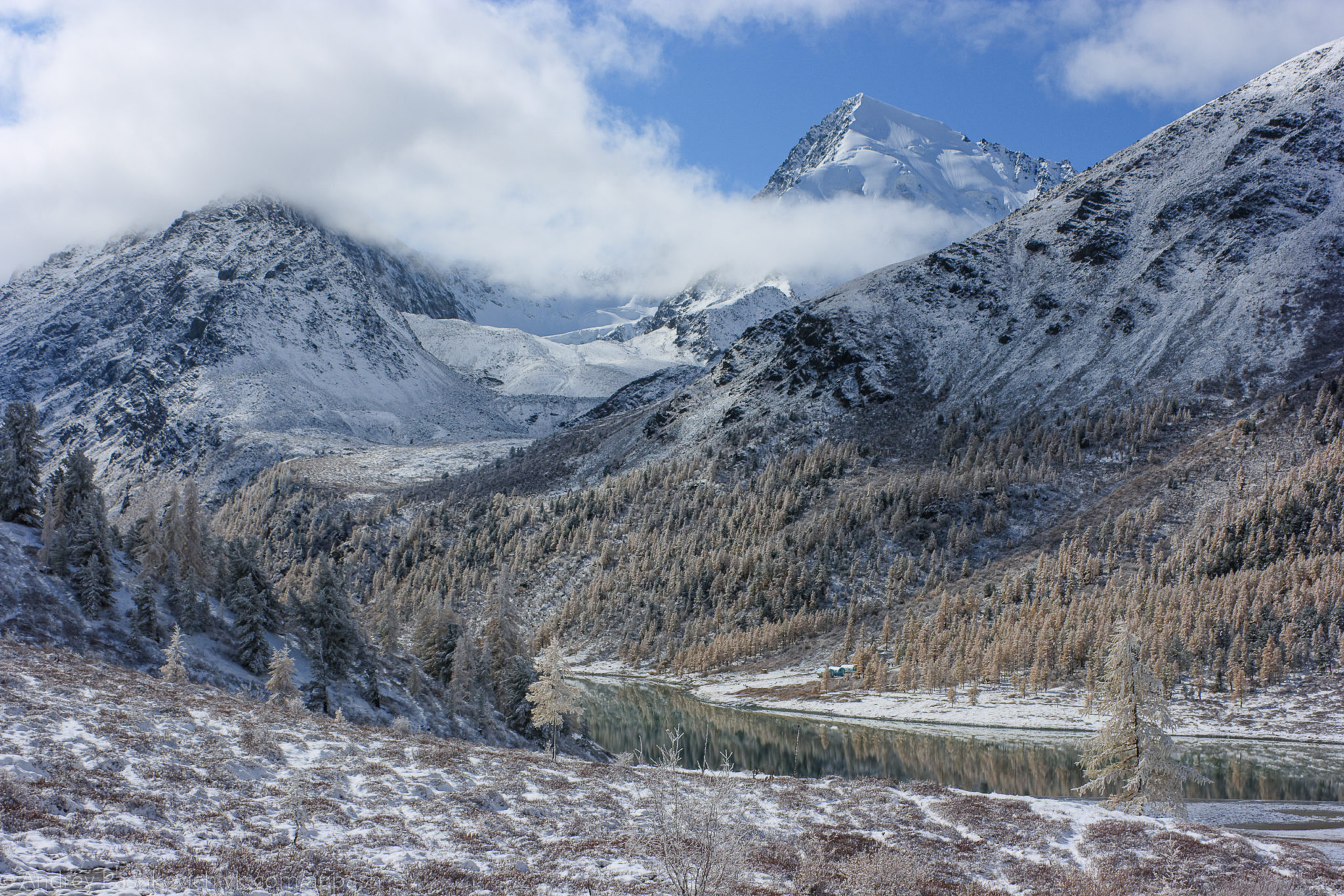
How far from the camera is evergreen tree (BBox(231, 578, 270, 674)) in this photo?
143 feet

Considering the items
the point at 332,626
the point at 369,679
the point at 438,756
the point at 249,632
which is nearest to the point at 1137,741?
the point at 438,756

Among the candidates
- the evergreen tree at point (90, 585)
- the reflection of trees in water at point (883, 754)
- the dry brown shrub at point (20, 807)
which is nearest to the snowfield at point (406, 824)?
the dry brown shrub at point (20, 807)

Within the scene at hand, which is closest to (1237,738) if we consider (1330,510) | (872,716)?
(872,716)

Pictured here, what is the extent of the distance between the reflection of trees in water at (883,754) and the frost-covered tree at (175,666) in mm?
37542

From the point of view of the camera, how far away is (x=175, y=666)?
34.5 m

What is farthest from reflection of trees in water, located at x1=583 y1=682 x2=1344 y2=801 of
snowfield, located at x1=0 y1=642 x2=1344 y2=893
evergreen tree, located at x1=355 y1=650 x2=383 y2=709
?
evergreen tree, located at x1=355 y1=650 x2=383 y2=709

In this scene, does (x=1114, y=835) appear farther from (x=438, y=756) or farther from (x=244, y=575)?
(x=244, y=575)

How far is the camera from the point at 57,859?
1319 cm

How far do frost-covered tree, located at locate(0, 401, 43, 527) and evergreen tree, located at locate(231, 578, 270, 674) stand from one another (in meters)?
12.4

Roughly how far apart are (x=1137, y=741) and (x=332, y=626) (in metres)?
47.3

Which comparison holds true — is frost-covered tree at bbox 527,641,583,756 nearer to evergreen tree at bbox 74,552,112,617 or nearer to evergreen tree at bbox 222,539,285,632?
evergreen tree at bbox 222,539,285,632

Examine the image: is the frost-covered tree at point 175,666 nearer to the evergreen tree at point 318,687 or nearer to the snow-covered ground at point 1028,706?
the evergreen tree at point 318,687

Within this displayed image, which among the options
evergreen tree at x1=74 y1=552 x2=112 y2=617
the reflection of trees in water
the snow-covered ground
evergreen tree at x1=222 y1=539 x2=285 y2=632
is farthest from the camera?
the snow-covered ground

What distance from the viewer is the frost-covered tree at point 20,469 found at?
143 ft
